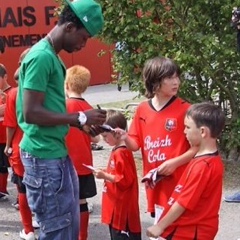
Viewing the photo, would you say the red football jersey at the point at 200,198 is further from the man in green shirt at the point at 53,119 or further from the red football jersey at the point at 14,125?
the red football jersey at the point at 14,125

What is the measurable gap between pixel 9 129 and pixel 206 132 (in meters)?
2.26

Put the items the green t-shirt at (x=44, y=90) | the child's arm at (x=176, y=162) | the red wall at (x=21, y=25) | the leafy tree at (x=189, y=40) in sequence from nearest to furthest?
the green t-shirt at (x=44, y=90), the child's arm at (x=176, y=162), the leafy tree at (x=189, y=40), the red wall at (x=21, y=25)

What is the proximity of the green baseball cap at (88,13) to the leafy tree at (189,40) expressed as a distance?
3268 millimetres

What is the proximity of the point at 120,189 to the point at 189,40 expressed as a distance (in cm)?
290

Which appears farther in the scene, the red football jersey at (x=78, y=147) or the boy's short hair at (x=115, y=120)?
the red football jersey at (x=78, y=147)

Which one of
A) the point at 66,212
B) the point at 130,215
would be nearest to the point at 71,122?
the point at 66,212

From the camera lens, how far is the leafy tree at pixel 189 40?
6.74 m

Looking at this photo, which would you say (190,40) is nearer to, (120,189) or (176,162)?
(120,189)

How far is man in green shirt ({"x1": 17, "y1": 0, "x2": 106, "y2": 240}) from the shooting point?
3.24 meters

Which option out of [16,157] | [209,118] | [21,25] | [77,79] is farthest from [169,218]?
[21,25]

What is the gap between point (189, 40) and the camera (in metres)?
6.71

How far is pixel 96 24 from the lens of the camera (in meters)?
3.34

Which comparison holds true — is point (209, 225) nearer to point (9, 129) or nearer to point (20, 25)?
point (9, 129)

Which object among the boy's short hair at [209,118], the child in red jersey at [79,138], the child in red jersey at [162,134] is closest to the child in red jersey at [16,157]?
the child in red jersey at [79,138]
